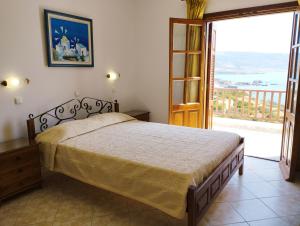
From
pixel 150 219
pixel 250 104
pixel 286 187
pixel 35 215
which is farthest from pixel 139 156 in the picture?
pixel 250 104

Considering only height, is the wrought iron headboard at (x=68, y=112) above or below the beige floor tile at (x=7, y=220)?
above

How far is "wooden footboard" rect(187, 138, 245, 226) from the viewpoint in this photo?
1.83m

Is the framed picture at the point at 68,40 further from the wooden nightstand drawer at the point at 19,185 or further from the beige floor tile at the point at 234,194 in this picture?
the beige floor tile at the point at 234,194

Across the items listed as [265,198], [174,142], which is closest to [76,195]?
[174,142]

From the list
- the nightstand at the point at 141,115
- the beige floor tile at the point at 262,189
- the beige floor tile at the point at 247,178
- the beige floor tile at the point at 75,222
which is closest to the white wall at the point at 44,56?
the nightstand at the point at 141,115

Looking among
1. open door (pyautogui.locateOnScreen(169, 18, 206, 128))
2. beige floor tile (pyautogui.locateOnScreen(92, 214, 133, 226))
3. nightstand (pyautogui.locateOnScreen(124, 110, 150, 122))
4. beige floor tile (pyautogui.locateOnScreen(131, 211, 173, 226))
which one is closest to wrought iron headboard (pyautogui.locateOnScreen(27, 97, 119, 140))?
nightstand (pyautogui.locateOnScreen(124, 110, 150, 122))

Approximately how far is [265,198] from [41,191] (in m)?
2.59

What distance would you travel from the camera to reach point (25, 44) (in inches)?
115

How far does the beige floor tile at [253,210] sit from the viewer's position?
2313 millimetres

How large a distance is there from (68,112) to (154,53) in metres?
1.95

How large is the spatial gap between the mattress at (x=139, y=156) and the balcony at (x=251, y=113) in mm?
2492

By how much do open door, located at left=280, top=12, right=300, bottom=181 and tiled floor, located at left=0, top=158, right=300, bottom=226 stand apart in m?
0.27

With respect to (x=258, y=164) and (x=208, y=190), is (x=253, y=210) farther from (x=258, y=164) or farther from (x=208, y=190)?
(x=258, y=164)

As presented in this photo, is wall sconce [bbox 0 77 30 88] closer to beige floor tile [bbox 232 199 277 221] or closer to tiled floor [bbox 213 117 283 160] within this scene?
beige floor tile [bbox 232 199 277 221]
